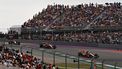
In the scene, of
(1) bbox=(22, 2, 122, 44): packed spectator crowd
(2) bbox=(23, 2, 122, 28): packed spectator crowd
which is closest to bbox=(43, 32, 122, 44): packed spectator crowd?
(1) bbox=(22, 2, 122, 44): packed spectator crowd

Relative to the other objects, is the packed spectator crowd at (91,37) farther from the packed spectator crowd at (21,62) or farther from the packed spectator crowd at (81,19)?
the packed spectator crowd at (21,62)

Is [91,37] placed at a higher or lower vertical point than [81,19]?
lower

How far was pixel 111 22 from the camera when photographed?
62.0 meters

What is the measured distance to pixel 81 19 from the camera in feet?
218

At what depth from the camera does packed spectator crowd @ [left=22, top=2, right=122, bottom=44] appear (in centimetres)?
5857

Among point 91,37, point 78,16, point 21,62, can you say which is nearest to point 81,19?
point 78,16

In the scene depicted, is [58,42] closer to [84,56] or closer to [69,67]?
[84,56]

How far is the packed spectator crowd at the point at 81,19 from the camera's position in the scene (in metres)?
58.6

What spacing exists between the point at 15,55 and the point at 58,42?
3044 cm

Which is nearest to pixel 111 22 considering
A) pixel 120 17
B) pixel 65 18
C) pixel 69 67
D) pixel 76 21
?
pixel 120 17

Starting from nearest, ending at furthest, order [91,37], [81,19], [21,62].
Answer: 1. [21,62]
2. [91,37]
3. [81,19]

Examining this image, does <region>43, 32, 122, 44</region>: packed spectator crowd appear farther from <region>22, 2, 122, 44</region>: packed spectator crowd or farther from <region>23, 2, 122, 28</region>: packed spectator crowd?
<region>23, 2, 122, 28</region>: packed spectator crowd

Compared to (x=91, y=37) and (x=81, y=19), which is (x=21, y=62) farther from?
(x=81, y=19)

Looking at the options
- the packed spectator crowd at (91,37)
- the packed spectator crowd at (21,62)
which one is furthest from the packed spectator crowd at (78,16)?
the packed spectator crowd at (21,62)
